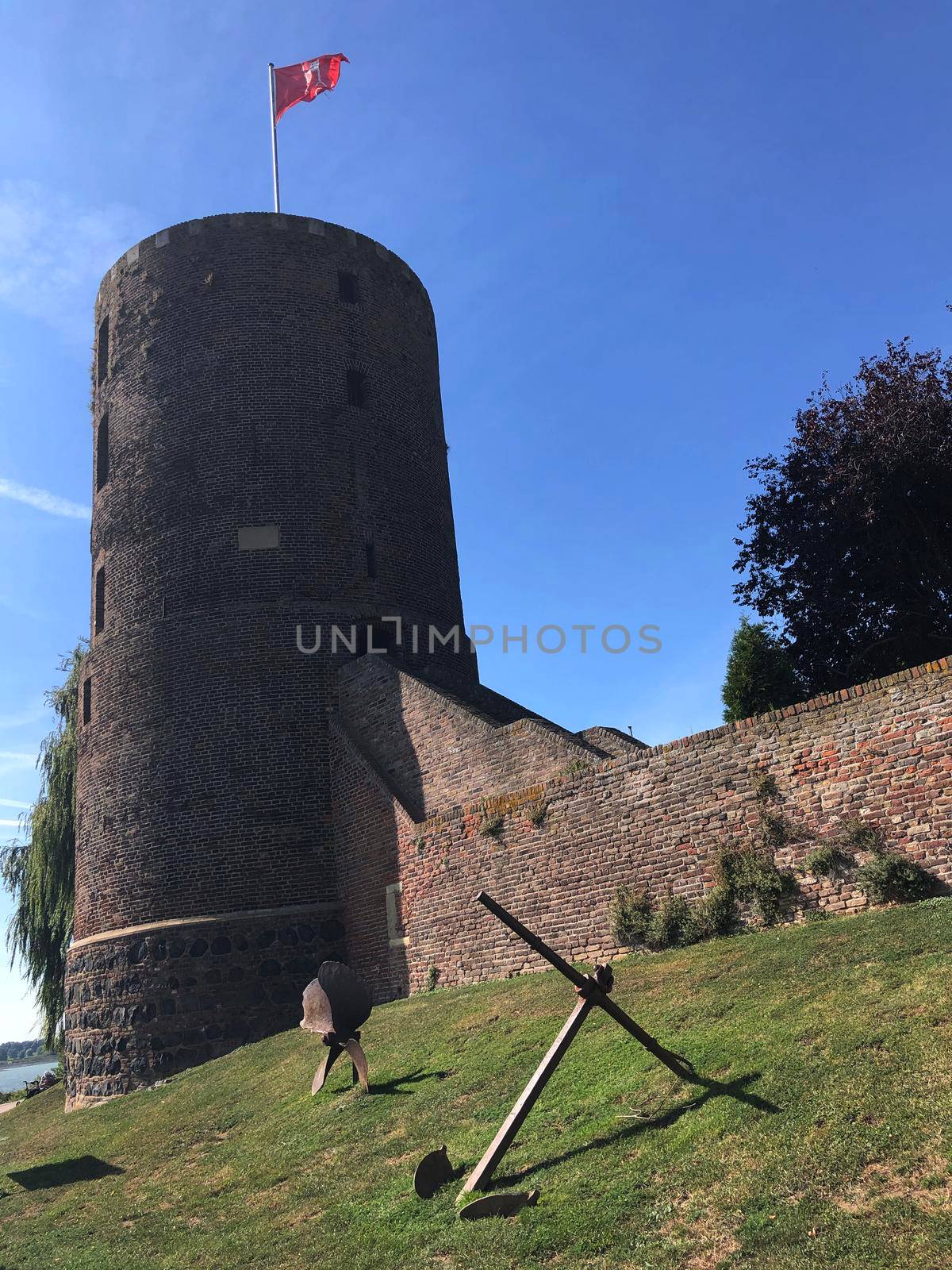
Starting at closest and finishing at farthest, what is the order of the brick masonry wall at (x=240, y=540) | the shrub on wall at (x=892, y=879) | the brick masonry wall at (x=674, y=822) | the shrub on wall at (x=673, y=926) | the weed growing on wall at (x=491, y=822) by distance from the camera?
1. the shrub on wall at (x=892, y=879)
2. the brick masonry wall at (x=674, y=822)
3. the shrub on wall at (x=673, y=926)
4. the weed growing on wall at (x=491, y=822)
5. the brick masonry wall at (x=240, y=540)

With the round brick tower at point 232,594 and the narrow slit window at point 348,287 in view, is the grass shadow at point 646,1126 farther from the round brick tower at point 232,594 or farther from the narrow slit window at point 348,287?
the narrow slit window at point 348,287

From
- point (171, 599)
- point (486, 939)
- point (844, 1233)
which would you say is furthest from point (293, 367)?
point (844, 1233)

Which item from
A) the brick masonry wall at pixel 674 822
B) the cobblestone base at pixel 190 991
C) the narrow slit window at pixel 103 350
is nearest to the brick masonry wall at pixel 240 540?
the narrow slit window at pixel 103 350

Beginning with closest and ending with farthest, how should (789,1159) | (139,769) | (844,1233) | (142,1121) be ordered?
(844,1233), (789,1159), (142,1121), (139,769)

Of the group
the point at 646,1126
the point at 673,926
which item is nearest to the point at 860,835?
the point at 673,926

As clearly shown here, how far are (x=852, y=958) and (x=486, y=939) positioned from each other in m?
5.90

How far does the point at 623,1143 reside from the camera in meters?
5.79

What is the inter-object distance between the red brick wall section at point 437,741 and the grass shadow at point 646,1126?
660 centimetres

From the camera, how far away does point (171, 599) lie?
1791 centimetres

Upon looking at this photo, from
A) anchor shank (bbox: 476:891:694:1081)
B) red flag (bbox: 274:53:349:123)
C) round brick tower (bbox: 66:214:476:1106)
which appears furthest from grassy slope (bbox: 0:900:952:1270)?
red flag (bbox: 274:53:349:123)

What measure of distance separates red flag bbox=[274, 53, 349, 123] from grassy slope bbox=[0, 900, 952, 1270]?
65.5 feet

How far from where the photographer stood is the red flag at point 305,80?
872 inches

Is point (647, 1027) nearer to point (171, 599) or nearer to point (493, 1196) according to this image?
point (493, 1196)

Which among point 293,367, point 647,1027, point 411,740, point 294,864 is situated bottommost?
point 647,1027
